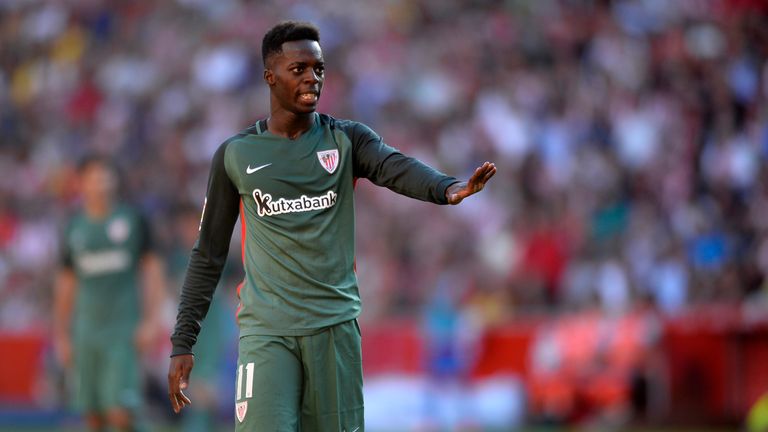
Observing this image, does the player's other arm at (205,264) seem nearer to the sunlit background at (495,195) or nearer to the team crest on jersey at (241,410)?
the team crest on jersey at (241,410)

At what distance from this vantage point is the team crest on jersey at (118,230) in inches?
441

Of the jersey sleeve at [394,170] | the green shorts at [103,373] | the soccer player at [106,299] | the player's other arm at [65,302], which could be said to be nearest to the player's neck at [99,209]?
the soccer player at [106,299]

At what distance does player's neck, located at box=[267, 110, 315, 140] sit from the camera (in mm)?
6340

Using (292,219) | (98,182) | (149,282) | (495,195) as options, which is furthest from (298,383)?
(495,195)

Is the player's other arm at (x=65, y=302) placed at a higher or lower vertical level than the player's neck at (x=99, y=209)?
lower

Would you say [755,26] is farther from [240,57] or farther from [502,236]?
[240,57]

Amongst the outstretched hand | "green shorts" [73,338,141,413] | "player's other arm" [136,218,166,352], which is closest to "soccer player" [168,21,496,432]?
the outstretched hand

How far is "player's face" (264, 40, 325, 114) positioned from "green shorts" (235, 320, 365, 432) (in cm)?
110

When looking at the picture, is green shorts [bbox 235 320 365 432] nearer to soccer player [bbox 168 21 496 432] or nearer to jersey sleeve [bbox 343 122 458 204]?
soccer player [bbox 168 21 496 432]

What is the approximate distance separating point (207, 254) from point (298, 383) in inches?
32.6

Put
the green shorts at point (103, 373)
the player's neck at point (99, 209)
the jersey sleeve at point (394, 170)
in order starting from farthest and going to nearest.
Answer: the player's neck at point (99, 209)
the green shorts at point (103, 373)
the jersey sleeve at point (394, 170)

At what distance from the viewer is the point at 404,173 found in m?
6.15

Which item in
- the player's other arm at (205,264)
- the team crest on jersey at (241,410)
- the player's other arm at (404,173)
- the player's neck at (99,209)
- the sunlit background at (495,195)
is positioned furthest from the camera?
the sunlit background at (495,195)

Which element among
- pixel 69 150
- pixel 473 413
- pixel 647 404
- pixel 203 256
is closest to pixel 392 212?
pixel 473 413
